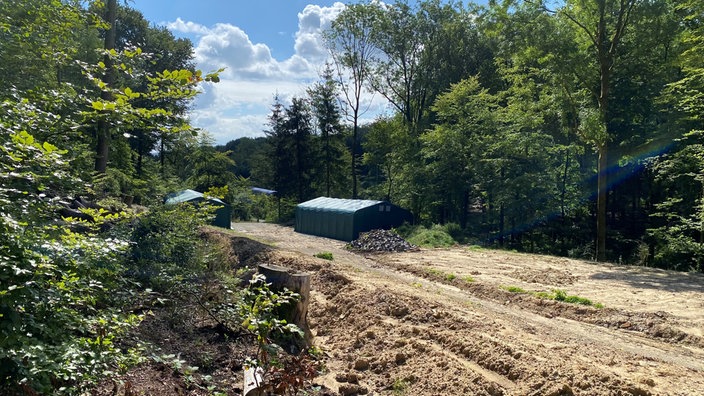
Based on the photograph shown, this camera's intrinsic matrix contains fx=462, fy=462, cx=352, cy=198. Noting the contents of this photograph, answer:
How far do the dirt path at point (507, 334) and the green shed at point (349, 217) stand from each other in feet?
37.9

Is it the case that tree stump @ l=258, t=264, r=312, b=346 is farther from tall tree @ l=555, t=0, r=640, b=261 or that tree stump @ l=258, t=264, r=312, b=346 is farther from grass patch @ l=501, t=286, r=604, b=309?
tall tree @ l=555, t=0, r=640, b=261

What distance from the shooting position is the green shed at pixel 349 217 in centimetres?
2403

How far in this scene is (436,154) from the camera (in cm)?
2705

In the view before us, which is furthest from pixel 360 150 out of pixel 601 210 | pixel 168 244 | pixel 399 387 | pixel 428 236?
pixel 399 387

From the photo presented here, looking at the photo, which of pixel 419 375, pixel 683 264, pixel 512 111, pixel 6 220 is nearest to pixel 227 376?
pixel 419 375

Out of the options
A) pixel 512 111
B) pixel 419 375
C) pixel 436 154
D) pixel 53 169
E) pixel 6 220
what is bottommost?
pixel 419 375

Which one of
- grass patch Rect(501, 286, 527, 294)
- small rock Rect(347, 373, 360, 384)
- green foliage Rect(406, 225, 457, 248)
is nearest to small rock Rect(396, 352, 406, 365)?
small rock Rect(347, 373, 360, 384)

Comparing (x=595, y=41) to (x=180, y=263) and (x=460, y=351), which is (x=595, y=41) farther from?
(x=180, y=263)

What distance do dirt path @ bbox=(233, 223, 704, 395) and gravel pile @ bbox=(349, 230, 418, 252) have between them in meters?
5.86

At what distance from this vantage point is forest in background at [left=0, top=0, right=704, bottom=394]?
9.32 feet

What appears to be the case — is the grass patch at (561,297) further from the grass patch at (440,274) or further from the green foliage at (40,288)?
the green foliage at (40,288)

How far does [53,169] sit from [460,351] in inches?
203

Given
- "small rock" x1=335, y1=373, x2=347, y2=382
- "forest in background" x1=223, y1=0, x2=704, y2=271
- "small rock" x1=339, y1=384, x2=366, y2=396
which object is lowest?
"small rock" x1=339, y1=384, x2=366, y2=396

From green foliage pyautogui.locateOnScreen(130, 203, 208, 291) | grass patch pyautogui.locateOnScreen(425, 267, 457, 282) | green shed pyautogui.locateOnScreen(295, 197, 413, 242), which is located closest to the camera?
green foliage pyautogui.locateOnScreen(130, 203, 208, 291)
